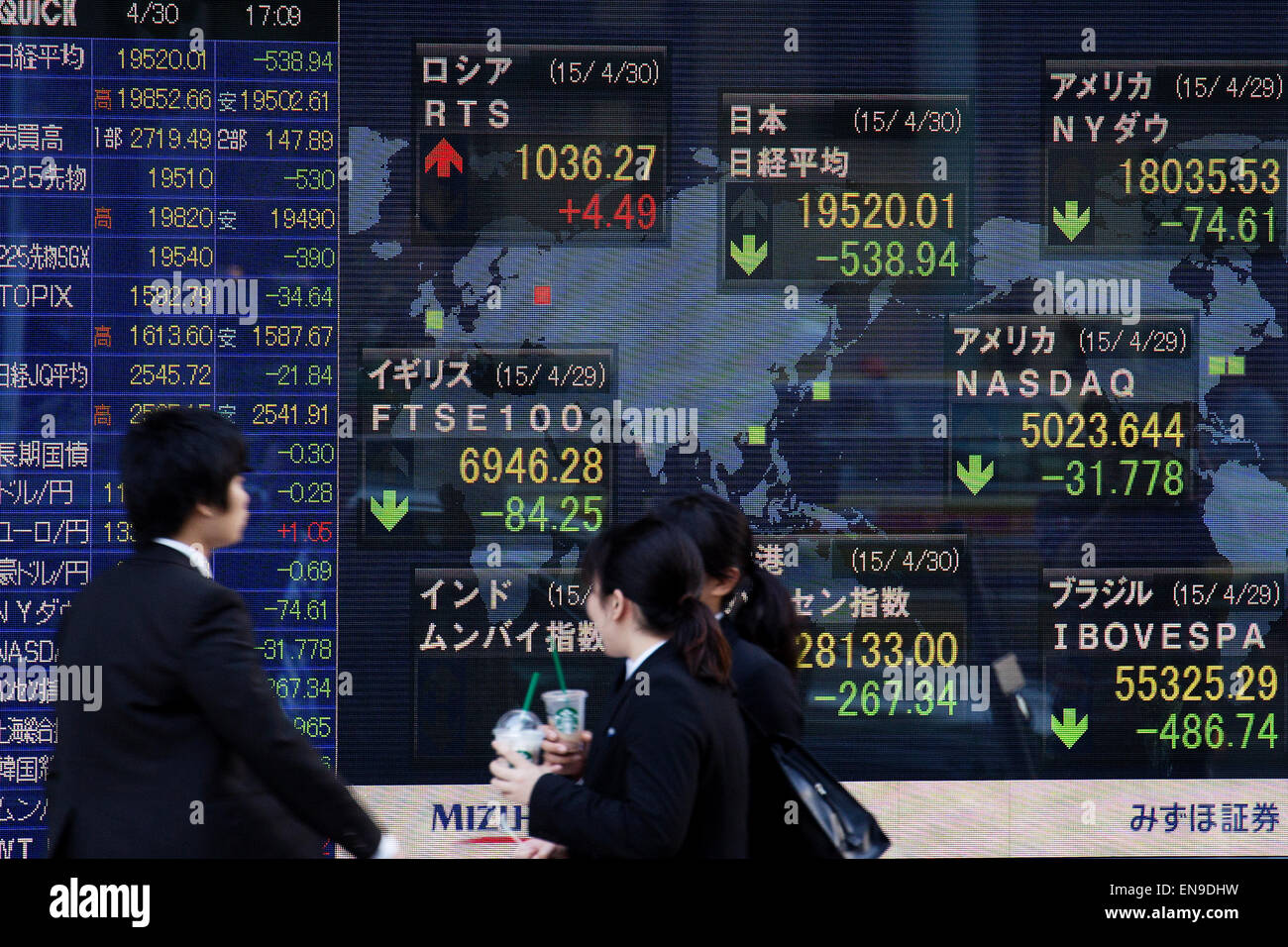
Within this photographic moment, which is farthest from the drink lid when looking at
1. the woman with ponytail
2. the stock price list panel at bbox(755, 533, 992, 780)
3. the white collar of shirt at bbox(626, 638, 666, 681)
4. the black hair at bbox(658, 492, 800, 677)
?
the stock price list panel at bbox(755, 533, 992, 780)

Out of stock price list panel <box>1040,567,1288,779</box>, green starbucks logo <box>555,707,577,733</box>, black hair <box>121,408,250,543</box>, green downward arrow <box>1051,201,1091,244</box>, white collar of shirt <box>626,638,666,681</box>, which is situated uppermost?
green downward arrow <box>1051,201,1091,244</box>

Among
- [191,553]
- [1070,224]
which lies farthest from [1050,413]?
[191,553]

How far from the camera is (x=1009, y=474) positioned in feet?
13.5

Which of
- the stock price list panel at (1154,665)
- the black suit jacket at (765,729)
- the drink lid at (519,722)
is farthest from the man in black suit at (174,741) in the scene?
the stock price list panel at (1154,665)

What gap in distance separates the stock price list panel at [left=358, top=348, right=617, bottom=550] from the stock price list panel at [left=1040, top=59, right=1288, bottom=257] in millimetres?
1659

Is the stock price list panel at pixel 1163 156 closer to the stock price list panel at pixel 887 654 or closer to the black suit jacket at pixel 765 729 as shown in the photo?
the stock price list panel at pixel 887 654

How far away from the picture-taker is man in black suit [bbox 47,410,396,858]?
217cm

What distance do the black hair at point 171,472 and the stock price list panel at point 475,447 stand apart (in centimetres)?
168

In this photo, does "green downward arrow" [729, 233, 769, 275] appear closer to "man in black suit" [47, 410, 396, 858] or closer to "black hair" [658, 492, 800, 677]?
"black hair" [658, 492, 800, 677]

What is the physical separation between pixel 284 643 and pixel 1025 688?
2.37m

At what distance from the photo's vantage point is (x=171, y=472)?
90.4 inches

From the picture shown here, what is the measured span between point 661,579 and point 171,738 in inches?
34.8

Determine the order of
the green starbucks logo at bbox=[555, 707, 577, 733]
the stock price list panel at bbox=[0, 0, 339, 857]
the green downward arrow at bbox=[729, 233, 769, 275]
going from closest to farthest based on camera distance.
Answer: the green starbucks logo at bbox=[555, 707, 577, 733]
the stock price list panel at bbox=[0, 0, 339, 857]
the green downward arrow at bbox=[729, 233, 769, 275]

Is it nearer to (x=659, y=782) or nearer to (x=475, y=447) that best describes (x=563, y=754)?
(x=659, y=782)
